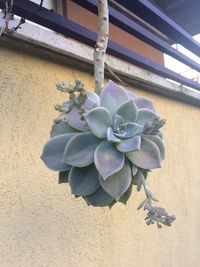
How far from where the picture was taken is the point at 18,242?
1.30 meters

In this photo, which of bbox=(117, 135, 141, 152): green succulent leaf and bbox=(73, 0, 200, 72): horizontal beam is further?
bbox=(73, 0, 200, 72): horizontal beam

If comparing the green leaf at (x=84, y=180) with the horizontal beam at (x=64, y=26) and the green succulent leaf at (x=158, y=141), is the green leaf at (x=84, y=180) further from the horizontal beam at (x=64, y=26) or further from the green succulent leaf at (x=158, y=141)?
the horizontal beam at (x=64, y=26)

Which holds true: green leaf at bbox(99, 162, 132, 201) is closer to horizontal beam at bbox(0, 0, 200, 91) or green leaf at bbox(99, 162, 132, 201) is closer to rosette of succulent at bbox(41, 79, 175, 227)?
rosette of succulent at bbox(41, 79, 175, 227)

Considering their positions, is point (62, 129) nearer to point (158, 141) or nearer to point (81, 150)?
point (81, 150)

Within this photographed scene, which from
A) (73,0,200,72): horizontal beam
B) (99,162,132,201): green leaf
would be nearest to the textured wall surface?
(73,0,200,72): horizontal beam

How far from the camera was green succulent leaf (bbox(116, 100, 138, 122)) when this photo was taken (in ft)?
2.60

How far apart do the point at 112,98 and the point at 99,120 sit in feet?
0.29

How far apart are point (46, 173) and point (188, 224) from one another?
1543mm

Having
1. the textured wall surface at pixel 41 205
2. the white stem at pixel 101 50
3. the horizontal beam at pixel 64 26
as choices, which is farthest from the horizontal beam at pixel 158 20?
the white stem at pixel 101 50

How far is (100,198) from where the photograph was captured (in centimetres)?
80

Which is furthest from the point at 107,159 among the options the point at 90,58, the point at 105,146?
the point at 90,58

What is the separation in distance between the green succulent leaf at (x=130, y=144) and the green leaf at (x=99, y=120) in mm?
46

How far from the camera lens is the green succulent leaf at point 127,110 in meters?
0.79

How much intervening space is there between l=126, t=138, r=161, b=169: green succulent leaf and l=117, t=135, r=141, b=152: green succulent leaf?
28 millimetres
